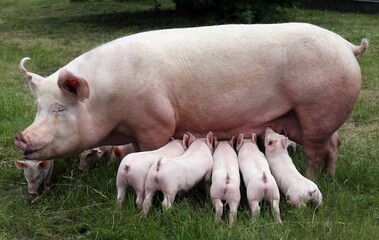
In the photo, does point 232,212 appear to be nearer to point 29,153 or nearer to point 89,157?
point 29,153

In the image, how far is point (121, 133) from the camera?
4227 mm

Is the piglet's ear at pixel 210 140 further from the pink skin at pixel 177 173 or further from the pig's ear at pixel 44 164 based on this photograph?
the pig's ear at pixel 44 164

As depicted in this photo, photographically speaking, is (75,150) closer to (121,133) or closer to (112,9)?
(121,133)

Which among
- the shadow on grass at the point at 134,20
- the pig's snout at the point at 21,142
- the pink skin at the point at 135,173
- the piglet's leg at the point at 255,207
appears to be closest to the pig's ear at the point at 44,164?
the pig's snout at the point at 21,142

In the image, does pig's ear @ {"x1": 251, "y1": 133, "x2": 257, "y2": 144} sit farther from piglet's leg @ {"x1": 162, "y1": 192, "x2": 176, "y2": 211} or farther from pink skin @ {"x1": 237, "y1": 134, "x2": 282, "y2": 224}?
piglet's leg @ {"x1": 162, "y1": 192, "x2": 176, "y2": 211}

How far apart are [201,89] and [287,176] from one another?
0.90 metres

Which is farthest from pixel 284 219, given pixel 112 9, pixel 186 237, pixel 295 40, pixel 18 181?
pixel 112 9

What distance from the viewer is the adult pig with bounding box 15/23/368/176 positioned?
4.02 metres

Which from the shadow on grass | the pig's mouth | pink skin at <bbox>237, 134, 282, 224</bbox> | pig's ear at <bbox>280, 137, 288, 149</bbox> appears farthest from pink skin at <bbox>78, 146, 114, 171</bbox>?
the shadow on grass

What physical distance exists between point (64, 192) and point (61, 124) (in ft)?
1.78

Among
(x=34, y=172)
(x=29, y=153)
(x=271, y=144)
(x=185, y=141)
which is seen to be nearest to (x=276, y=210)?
(x=271, y=144)

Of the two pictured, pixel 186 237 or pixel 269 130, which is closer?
pixel 186 237

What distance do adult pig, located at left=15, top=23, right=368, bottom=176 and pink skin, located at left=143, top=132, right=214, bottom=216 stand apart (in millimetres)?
339

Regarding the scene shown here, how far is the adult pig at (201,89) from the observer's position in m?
4.02
